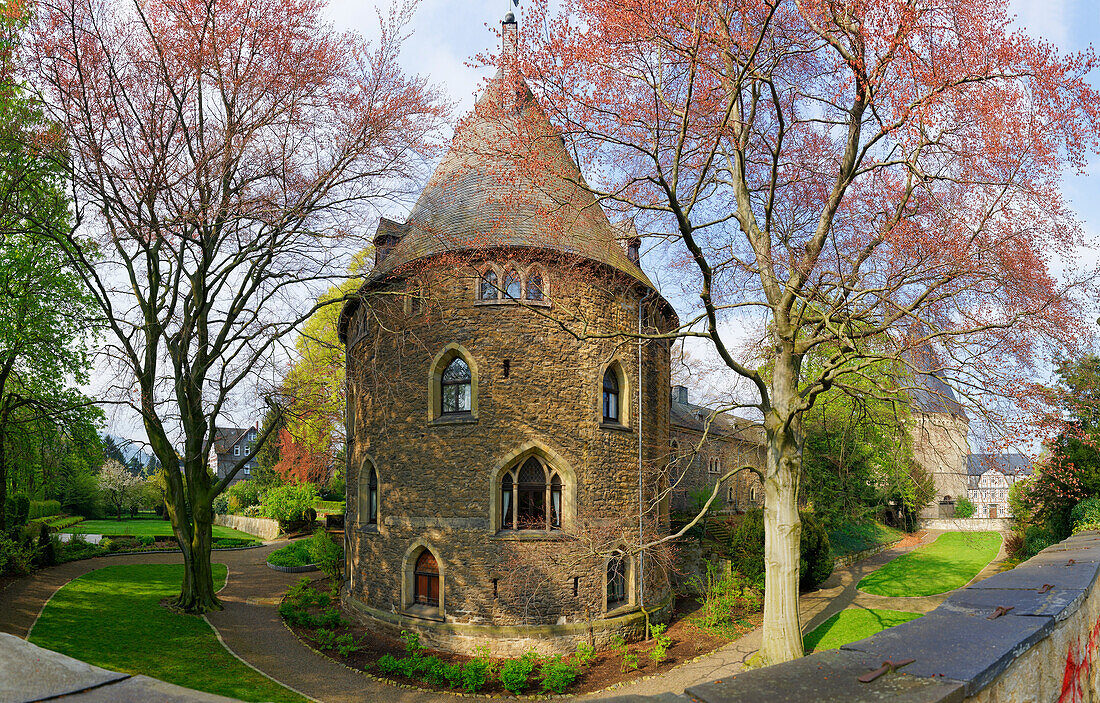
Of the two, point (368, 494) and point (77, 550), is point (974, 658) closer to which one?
point (368, 494)

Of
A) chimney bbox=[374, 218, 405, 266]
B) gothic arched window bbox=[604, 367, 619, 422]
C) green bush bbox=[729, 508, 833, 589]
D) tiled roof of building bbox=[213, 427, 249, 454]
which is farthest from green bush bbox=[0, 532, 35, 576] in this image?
green bush bbox=[729, 508, 833, 589]

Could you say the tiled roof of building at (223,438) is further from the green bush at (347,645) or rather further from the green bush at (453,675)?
the green bush at (453,675)

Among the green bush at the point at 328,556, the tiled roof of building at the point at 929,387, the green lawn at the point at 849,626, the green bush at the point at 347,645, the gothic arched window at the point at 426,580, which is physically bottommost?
the green bush at the point at 347,645

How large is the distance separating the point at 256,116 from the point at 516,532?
11.9 m

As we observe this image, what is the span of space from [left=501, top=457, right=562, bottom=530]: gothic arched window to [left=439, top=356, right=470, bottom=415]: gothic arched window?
1.98m

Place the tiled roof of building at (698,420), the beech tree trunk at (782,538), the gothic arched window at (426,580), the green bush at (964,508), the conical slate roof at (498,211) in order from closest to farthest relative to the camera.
Result: 1. the beech tree trunk at (782,538)
2. the conical slate roof at (498,211)
3. the gothic arched window at (426,580)
4. the tiled roof of building at (698,420)
5. the green bush at (964,508)

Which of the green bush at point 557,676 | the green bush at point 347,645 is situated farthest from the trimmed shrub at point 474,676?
the green bush at point 347,645

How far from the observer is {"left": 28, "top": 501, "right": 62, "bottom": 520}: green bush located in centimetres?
3260

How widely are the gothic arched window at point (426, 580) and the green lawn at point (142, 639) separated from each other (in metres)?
3.66

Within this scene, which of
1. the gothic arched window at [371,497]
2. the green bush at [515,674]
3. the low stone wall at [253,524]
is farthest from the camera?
the low stone wall at [253,524]

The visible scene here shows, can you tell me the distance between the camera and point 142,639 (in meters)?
13.4

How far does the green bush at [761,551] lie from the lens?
18.7 metres

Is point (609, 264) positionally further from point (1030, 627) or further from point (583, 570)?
point (1030, 627)

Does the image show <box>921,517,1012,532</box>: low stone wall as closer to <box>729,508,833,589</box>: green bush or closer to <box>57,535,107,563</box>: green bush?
<box>729,508,833,589</box>: green bush
